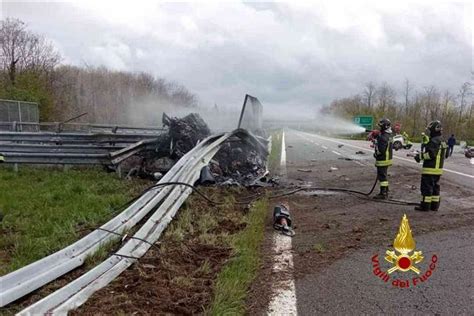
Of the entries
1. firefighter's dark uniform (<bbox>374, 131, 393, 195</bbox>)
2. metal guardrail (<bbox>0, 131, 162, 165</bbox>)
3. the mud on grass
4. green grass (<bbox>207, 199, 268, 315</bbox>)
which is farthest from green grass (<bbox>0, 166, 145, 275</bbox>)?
firefighter's dark uniform (<bbox>374, 131, 393, 195</bbox>)

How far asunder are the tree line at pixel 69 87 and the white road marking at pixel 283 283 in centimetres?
2664

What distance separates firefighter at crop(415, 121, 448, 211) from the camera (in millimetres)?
6621

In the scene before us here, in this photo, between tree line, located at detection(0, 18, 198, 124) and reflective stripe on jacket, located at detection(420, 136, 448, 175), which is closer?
reflective stripe on jacket, located at detection(420, 136, 448, 175)

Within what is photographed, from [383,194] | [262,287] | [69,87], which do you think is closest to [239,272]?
[262,287]

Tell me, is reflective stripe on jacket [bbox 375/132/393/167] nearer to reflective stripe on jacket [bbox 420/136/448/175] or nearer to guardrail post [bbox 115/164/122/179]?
reflective stripe on jacket [bbox 420/136/448/175]

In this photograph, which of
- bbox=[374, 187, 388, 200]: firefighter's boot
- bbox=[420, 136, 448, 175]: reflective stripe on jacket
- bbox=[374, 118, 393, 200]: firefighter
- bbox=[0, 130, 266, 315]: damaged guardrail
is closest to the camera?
bbox=[0, 130, 266, 315]: damaged guardrail

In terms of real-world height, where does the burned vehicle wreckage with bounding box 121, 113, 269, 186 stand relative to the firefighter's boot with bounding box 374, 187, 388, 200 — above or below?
above

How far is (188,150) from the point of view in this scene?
8.95m

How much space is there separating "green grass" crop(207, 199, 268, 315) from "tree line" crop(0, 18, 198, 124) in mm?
26249

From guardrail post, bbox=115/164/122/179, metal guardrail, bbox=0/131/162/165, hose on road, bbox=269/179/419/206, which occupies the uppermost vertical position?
metal guardrail, bbox=0/131/162/165

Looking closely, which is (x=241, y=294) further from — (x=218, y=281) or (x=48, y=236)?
(x=48, y=236)

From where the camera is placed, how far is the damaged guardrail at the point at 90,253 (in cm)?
277

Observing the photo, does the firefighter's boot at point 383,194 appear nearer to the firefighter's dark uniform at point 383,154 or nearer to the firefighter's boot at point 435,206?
the firefighter's dark uniform at point 383,154

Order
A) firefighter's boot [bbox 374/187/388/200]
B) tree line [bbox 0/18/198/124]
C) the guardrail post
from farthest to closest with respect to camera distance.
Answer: tree line [bbox 0/18/198/124] → the guardrail post → firefighter's boot [bbox 374/187/388/200]
